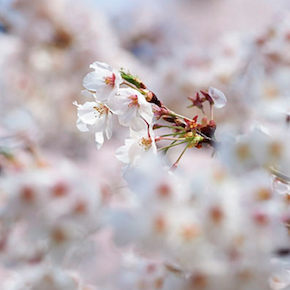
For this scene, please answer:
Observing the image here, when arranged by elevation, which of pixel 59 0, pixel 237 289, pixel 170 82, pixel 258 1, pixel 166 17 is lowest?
pixel 237 289

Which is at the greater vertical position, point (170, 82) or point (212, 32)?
point (212, 32)

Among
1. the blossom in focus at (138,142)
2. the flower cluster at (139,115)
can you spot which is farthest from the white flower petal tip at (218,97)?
the blossom in focus at (138,142)

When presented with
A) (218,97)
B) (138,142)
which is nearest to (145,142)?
(138,142)

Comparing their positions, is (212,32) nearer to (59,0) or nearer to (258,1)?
(258,1)

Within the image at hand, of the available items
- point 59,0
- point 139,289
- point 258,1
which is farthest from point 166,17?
point 139,289

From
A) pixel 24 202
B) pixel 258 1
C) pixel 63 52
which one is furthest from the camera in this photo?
pixel 258 1

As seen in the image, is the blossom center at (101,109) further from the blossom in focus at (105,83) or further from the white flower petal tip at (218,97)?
the white flower petal tip at (218,97)

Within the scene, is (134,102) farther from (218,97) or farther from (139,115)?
(218,97)
